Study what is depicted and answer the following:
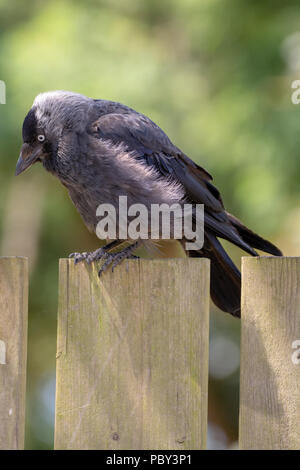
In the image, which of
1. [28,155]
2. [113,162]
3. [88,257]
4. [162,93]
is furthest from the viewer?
[162,93]

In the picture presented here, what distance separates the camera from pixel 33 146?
3859mm

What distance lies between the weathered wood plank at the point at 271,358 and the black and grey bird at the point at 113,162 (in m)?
Result: 1.23

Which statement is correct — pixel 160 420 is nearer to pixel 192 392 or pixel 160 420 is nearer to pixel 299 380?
pixel 192 392

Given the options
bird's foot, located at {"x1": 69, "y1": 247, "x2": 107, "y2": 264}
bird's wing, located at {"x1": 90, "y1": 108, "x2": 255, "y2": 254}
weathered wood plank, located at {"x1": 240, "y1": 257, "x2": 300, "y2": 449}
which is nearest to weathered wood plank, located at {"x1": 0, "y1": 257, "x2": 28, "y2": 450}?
bird's foot, located at {"x1": 69, "y1": 247, "x2": 107, "y2": 264}

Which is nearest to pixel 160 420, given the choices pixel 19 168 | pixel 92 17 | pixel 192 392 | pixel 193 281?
pixel 192 392

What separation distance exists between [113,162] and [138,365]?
1742mm

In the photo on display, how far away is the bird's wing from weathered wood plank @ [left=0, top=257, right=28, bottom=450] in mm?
1680

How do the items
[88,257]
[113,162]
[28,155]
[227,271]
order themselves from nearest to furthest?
[88,257], [227,271], [113,162], [28,155]

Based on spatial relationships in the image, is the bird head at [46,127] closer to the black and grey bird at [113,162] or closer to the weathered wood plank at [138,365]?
the black and grey bird at [113,162]

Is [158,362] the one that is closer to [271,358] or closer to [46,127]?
[271,358]

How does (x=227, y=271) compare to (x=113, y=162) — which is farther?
(x=113, y=162)

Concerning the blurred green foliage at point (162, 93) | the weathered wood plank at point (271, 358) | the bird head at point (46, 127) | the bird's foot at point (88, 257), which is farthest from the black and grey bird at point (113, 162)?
the blurred green foliage at point (162, 93)

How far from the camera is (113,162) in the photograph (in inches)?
146

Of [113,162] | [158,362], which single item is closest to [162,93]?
[113,162]
